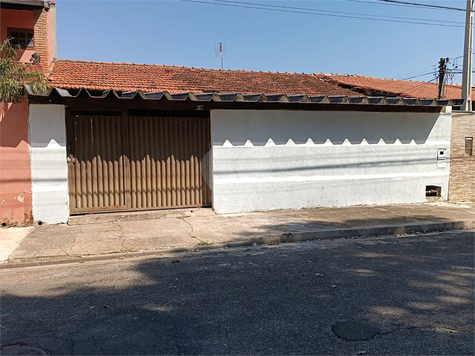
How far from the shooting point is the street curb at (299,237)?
21.0ft

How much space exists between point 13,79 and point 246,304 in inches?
289

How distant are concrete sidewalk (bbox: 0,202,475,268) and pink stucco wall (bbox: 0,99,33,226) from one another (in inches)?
17.8

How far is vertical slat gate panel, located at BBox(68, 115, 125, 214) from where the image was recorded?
9.09 meters

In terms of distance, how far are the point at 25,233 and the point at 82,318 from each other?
482 centimetres

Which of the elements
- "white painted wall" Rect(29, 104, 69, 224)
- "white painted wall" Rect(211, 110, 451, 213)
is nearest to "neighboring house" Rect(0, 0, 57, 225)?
"white painted wall" Rect(29, 104, 69, 224)

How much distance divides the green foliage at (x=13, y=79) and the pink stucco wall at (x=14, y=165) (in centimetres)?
23

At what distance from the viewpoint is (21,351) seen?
331 cm

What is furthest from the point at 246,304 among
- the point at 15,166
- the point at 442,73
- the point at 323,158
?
the point at 442,73

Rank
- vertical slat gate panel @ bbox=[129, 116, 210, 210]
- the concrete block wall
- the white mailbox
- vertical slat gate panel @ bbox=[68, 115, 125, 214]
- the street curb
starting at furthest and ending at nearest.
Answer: the concrete block wall < the white mailbox < vertical slat gate panel @ bbox=[129, 116, 210, 210] < vertical slat gate panel @ bbox=[68, 115, 125, 214] < the street curb

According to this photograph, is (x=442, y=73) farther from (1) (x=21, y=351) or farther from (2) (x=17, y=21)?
(1) (x=21, y=351)

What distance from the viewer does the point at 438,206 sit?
452 inches

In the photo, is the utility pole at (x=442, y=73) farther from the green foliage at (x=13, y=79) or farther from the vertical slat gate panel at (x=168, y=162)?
the green foliage at (x=13, y=79)

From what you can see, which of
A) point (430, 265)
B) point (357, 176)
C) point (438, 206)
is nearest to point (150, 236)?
point (430, 265)

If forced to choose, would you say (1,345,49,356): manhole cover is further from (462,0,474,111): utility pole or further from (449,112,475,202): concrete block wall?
(462,0,474,111): utility pole
